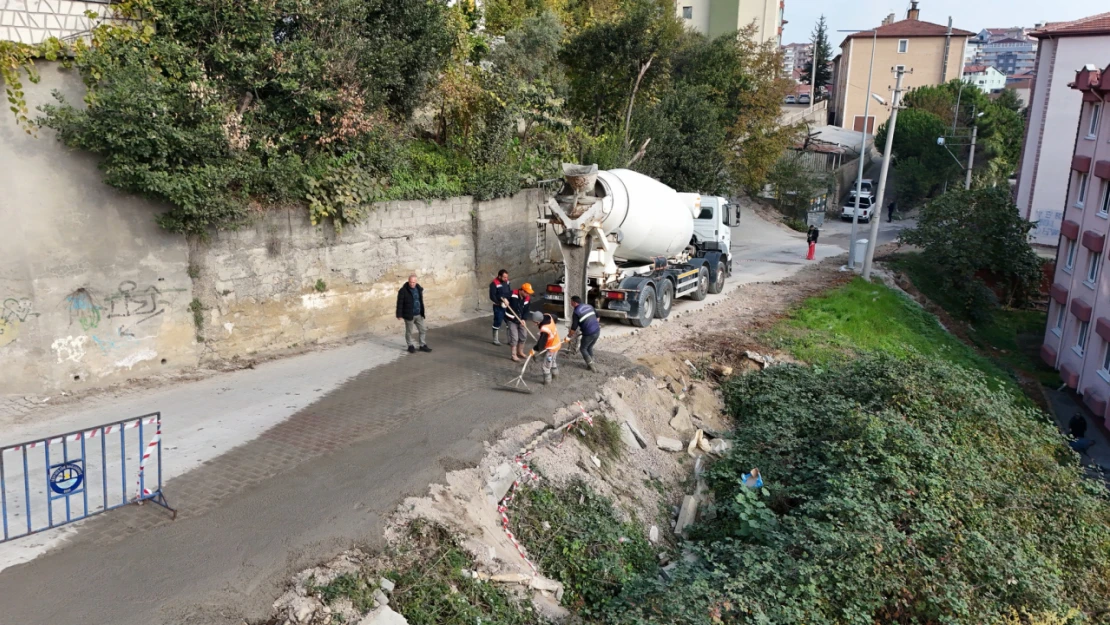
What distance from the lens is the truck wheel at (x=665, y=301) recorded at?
57.0 ft

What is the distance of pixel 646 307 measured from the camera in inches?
663

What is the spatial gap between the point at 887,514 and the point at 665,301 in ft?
28.9

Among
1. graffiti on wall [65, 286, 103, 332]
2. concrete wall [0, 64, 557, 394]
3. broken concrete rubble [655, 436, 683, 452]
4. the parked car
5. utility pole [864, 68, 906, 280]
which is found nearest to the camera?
concrete wall [0, 64, 557, 394]

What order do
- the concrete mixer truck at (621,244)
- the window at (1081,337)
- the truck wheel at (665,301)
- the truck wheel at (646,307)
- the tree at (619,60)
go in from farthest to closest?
the tree at (619,60)
the window at (1081,337)
the truck wheel at (665,301)
the truck wheel at (646,307)
the concrete mixer truck at (621,244)

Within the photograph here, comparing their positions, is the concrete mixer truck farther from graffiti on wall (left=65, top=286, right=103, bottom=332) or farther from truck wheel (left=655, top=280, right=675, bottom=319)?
graffiti on wall (left=65, top=286, right=103, bottom=332)

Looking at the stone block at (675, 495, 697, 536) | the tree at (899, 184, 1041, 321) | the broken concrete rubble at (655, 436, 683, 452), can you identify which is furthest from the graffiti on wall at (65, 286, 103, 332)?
the tree at (899, 184, 1041, 321)

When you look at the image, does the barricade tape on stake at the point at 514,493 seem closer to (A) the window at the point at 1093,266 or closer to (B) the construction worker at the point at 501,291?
(B) the construction worker at the point at 501,291

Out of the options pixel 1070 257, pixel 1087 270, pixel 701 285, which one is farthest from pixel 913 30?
pixel 701 285

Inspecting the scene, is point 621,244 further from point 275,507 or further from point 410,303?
point 275,507

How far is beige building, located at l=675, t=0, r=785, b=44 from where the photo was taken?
48938 millimetres

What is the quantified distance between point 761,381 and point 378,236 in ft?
25.9

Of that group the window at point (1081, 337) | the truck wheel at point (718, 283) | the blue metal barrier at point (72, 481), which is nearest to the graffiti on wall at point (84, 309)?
the blue metal barrier at point (72, 481)

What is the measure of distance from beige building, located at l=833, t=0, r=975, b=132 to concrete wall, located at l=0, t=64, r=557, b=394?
5467cm

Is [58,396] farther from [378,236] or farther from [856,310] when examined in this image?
[856,310]
